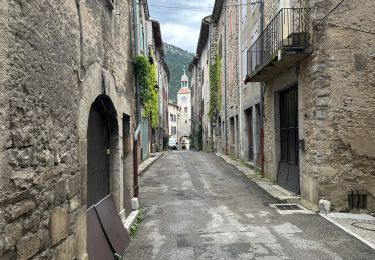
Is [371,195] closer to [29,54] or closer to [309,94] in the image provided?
[309,94]

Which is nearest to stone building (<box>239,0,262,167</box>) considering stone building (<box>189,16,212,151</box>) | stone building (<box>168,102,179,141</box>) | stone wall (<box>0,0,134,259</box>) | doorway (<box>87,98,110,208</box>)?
doorway (<box>87,98,110,208</box>)

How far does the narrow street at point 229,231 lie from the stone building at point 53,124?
0.96 m

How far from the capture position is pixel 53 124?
3432 millimetres

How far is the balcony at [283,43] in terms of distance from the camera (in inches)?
340

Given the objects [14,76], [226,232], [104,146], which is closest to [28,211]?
[14,76]

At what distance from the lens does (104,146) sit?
20.4 feet

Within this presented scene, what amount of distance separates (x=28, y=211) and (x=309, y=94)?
23.9 feet

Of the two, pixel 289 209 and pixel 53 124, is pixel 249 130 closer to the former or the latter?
pixel 289 209

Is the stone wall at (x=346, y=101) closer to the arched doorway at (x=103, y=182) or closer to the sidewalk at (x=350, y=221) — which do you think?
the sidewalk at (x=350, y=221)

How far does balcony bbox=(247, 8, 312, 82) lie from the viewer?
8.64 m

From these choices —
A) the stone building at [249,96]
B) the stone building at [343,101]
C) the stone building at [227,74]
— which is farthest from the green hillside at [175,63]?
the stone building at [343,101]

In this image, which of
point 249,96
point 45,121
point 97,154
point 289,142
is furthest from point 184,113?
point 45,121

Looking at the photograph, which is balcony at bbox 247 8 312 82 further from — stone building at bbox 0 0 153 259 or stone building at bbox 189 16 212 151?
stone building at bbox 189 16 212 151

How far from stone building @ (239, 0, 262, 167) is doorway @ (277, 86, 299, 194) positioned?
2154 millimetres
